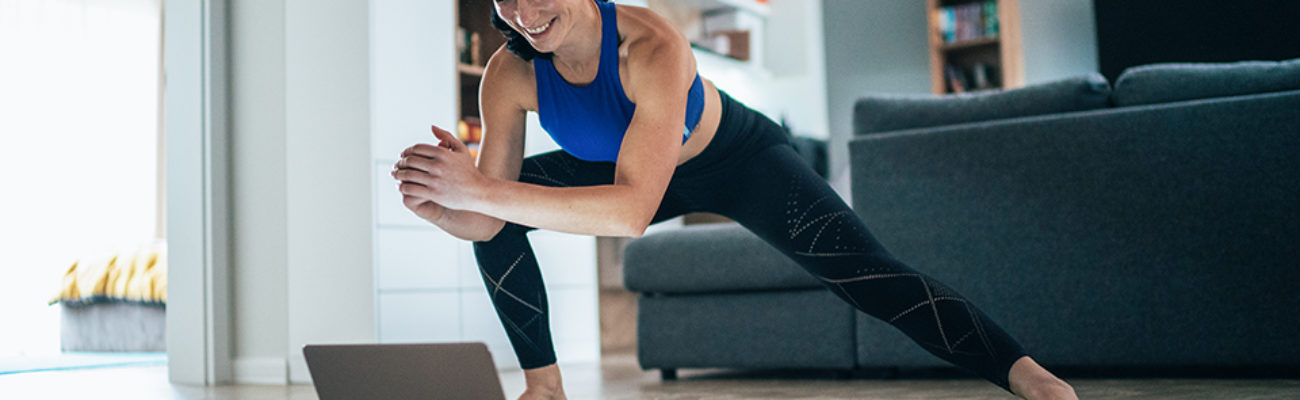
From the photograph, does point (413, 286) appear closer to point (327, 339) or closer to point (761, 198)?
point (327, 339)

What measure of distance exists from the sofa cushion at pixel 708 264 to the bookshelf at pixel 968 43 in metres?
3.40

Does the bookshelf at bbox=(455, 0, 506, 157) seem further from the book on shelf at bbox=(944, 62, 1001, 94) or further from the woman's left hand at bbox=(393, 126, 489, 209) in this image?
the book on shelf at bbox=(944, 62, 1001, 94)

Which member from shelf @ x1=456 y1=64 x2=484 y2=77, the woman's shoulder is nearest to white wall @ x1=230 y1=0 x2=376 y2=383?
shelf @ x1=456 y1=64 x2=484 y2=77

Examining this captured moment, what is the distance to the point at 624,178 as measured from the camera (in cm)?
122

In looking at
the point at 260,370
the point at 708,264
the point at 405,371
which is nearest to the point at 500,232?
the point at 405,371

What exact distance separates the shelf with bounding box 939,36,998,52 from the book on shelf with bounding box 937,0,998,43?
0.07 feet

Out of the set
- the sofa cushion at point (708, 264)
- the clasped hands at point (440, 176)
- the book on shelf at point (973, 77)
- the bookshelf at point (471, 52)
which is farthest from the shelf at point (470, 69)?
the book on shelf at point (973, 77)

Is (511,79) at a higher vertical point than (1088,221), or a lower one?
higher

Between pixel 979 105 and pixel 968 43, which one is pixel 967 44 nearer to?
pixel 968 43

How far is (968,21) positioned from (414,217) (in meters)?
3.72

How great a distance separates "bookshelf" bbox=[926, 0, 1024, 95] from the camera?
5.55 meters

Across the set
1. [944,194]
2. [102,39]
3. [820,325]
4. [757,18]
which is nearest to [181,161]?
[820,325]

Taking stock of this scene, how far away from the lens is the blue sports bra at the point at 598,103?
139 centimetres

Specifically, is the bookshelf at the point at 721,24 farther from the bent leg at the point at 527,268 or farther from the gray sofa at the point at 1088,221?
the bent leg at the point at 527,268
